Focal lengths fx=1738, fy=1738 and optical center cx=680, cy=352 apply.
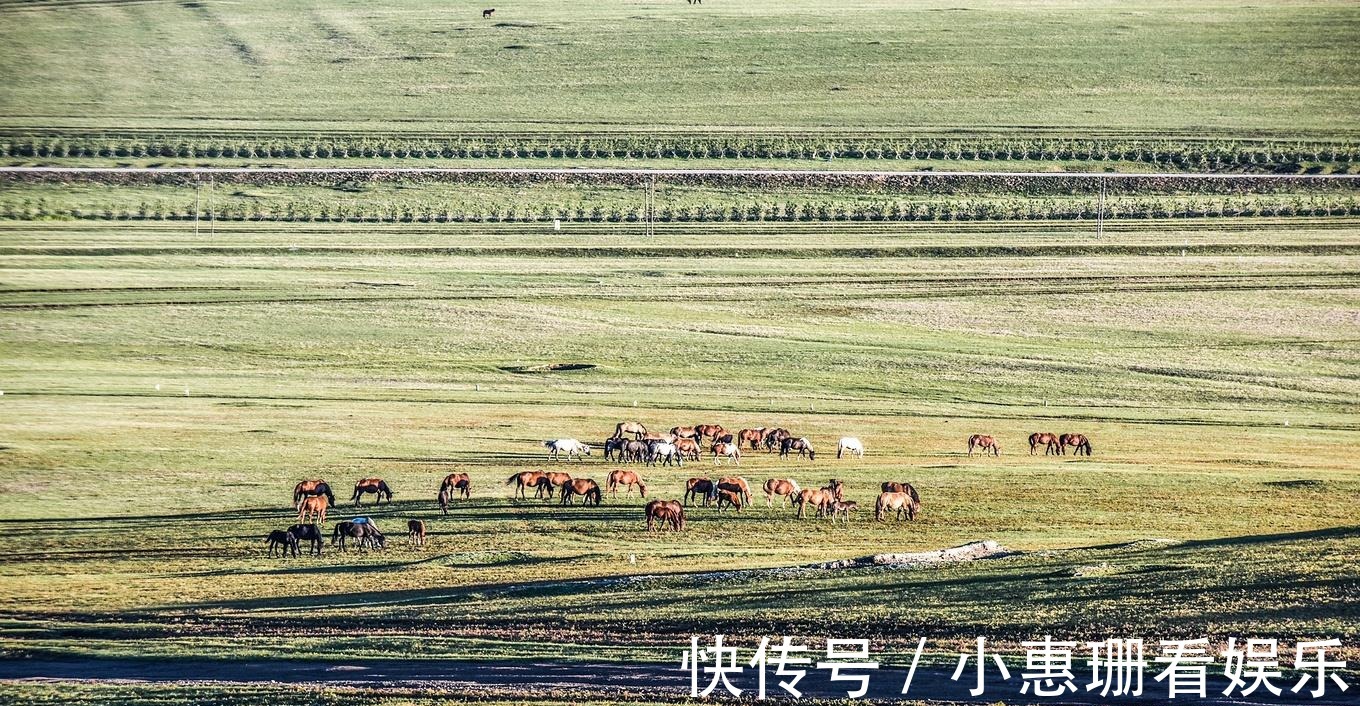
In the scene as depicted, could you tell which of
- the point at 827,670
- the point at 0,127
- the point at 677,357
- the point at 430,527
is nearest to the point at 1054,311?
the point at 677,357

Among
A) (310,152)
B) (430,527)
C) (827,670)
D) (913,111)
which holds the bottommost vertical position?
(827,670)

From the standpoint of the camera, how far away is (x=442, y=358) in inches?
2304

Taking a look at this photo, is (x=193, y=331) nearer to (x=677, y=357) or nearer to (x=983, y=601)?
(x=677, y=357)

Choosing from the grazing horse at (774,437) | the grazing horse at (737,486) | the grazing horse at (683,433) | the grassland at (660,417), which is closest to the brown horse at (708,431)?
the grazing horse at (683,433)

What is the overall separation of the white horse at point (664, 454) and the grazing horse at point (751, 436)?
98.9 inches

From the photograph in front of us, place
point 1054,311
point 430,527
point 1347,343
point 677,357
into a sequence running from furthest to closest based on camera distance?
point 1054,311 < point 1347,343 < point 677,357 < point 430,527

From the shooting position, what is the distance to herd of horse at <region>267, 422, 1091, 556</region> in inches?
1261

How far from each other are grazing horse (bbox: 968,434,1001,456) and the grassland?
0.48 meters

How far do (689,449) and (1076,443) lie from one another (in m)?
9.95

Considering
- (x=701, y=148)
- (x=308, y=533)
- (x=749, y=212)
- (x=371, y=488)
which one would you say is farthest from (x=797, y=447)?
(x=701, y=148)

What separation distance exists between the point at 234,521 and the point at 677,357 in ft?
84.3

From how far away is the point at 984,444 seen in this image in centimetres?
4366

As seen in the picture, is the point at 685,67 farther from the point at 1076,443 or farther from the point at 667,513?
the point at 667,513

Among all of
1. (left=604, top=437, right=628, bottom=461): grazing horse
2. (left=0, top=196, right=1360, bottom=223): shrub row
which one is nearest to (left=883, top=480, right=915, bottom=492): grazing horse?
(left=604, top=437, right=628, bottom=461): grazing horse
